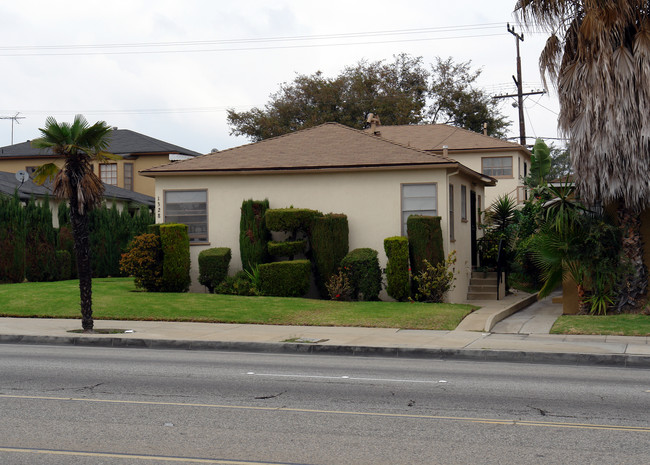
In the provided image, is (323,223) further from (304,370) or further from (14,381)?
(14,381)

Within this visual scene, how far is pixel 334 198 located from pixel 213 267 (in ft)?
13.5

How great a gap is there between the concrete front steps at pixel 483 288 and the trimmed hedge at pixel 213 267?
7.79 meters

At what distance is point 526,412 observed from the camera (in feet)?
27.8

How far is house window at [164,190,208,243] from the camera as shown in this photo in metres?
23.7

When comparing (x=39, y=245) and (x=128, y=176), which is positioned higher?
(x=128, y=176)

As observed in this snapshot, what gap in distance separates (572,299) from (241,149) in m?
11.5

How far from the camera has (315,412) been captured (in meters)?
8.42

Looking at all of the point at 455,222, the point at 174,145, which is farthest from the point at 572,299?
the point at 174,145


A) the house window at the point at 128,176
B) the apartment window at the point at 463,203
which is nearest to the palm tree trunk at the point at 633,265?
the apartment window at the point at 463,203

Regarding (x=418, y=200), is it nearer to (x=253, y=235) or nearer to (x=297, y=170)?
(x=297, y=170)

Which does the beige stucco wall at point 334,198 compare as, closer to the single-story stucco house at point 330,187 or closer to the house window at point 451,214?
the single-story stucco house at point 330,187

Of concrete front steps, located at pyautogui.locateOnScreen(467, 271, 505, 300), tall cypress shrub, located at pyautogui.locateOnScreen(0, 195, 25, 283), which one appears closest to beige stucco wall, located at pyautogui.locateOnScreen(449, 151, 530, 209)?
concrete front steps, located at pyautogui.locateOnScreen(467, 271, 505, 300)

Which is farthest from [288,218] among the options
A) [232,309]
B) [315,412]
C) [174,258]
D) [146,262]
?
[315,412]

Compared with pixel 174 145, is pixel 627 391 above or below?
below
